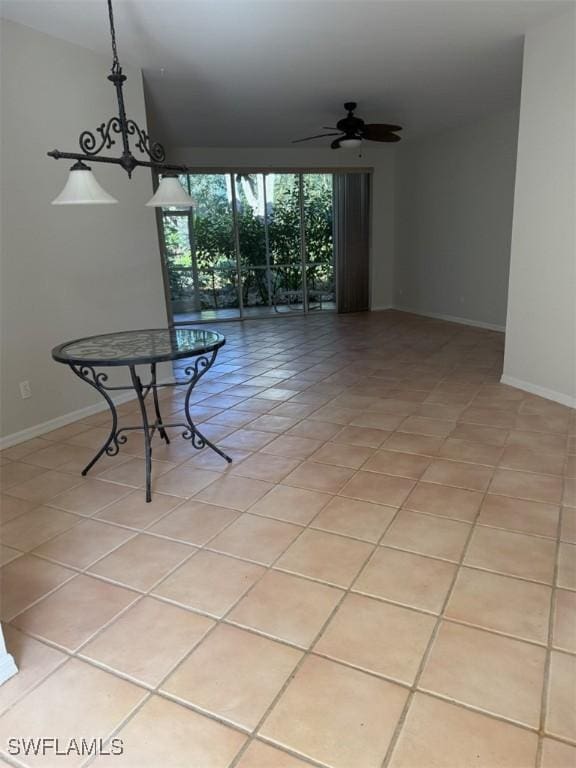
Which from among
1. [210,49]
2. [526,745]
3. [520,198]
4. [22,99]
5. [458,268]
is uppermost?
[210,49]

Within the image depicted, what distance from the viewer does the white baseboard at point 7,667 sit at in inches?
54.6

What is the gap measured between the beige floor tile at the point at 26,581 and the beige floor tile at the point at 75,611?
4 cm

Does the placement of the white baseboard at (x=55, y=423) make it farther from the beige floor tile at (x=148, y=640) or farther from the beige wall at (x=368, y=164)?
the beige wall at (x=368, y=164)

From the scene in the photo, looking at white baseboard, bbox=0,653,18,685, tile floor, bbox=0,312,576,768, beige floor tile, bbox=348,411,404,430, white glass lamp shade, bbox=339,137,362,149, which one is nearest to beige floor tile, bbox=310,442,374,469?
tile floor, bbox=0,312,576,768

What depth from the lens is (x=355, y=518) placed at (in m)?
2.14

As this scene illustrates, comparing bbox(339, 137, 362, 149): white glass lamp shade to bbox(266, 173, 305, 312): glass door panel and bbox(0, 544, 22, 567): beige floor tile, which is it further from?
bbox(0, 544, 22, 567): beige floor tile

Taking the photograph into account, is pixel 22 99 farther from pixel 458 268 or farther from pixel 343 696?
pixel 458 268

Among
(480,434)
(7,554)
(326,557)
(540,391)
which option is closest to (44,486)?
(7,554)

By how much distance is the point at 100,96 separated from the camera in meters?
3.49

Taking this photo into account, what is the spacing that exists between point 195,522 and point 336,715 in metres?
1.08

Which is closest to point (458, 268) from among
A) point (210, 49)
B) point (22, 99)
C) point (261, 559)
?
point (210, 49)

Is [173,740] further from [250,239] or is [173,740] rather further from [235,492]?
[250,239]

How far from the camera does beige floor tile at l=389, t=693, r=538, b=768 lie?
1.13m

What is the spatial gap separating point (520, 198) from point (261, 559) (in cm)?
322
